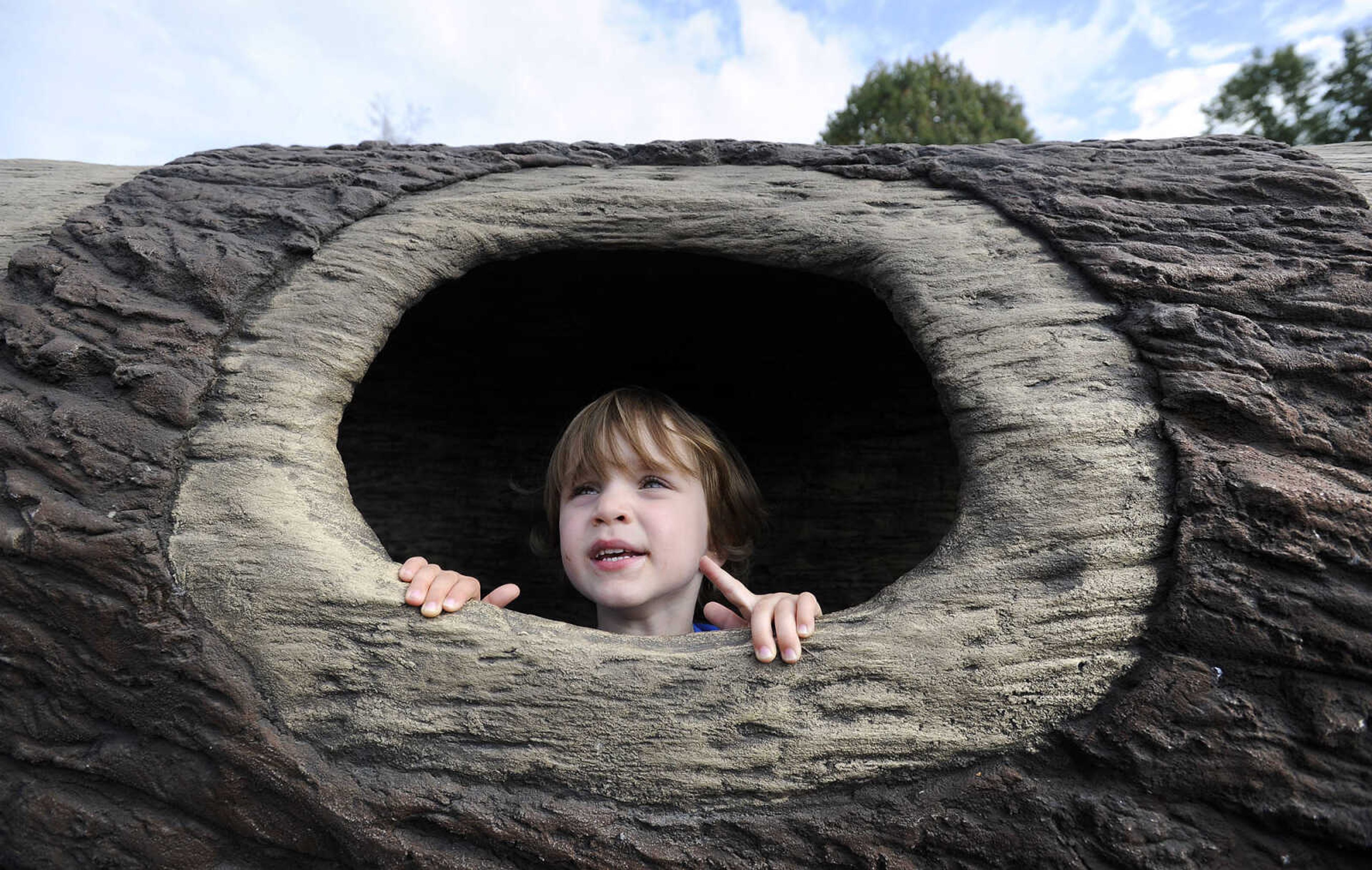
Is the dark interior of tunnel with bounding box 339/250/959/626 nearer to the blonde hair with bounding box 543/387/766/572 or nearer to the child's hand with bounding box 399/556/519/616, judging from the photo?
the blonde hair with bounding box 543/387/766/572

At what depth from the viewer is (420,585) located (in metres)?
1.54

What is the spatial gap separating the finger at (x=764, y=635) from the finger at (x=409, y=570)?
65cm

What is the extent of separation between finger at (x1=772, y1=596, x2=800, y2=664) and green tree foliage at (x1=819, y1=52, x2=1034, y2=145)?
1007cm

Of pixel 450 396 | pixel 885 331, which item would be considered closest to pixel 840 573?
pixel 885 331

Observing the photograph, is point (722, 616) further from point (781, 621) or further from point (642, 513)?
point (781, 621)

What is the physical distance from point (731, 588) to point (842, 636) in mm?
325

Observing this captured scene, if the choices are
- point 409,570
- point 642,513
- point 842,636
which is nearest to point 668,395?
point 642,513

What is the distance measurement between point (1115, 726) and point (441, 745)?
1175 millimetres

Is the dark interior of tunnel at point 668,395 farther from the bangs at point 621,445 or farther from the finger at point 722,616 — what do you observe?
the finger at point 722,616

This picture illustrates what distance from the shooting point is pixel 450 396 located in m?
3.24

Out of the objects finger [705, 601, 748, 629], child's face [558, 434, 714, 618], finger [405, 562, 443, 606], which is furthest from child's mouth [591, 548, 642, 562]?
finger [405, 562, 443, 606]

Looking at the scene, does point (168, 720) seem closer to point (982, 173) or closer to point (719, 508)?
point (719, 508)

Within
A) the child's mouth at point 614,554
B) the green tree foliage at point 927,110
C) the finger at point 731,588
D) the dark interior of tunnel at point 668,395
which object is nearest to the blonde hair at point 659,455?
the child's mouth at point 614,554

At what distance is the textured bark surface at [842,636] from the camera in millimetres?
1328
